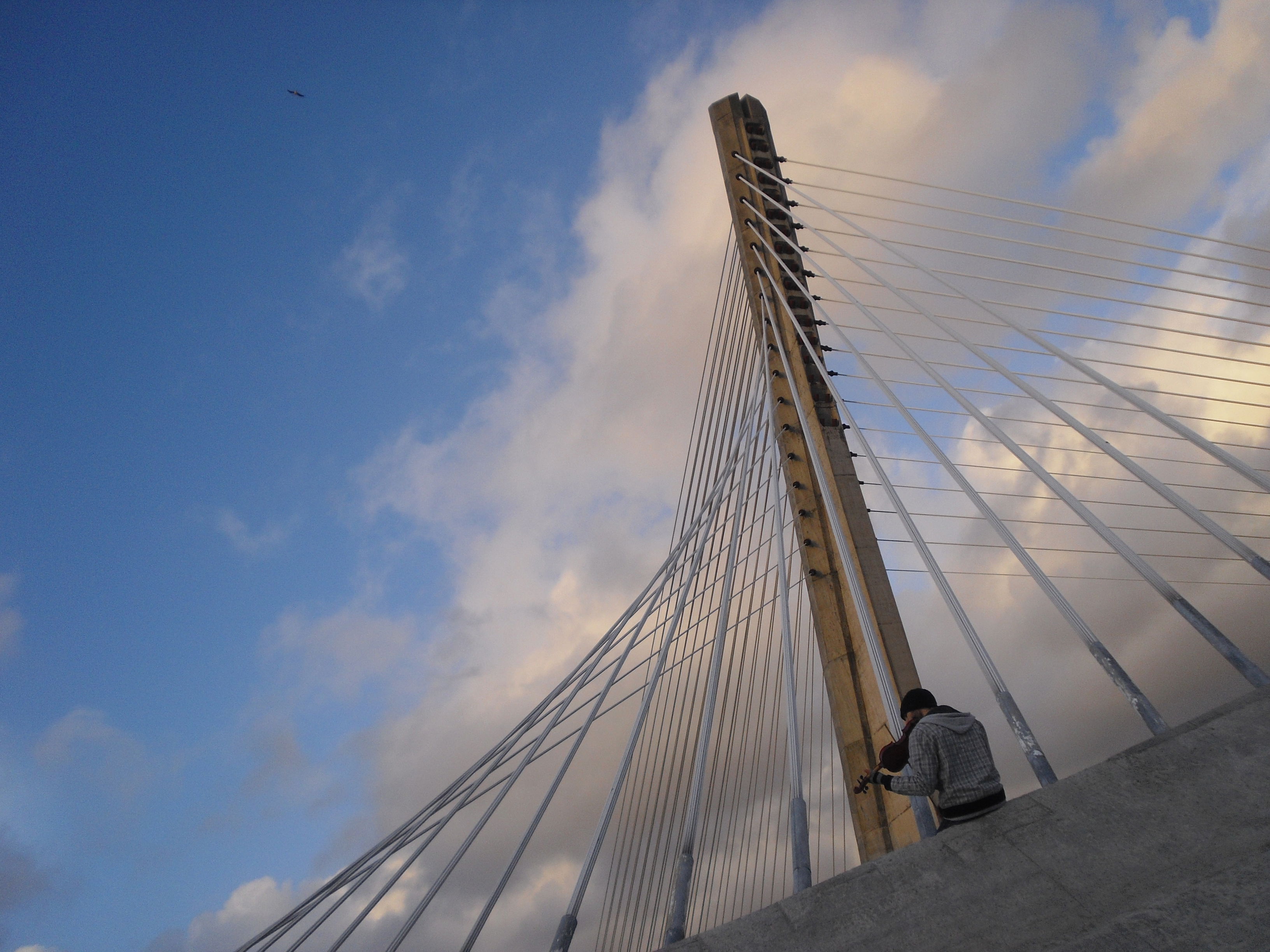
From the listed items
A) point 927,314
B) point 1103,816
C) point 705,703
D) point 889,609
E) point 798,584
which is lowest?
point 1103,816

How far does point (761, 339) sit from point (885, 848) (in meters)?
4.38

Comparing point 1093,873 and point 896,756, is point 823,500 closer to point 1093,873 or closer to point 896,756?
point 896,756

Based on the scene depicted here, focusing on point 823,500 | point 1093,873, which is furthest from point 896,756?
point 823,500

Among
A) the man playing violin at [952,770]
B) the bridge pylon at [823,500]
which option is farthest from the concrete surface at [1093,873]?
the bridge pylon at [823,500]

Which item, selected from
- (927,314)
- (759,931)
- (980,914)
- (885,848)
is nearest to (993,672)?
(980,914)

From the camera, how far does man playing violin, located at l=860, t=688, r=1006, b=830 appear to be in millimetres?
2230

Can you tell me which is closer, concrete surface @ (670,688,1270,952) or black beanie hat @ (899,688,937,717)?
concrete surface @ (670,688,1270,952)

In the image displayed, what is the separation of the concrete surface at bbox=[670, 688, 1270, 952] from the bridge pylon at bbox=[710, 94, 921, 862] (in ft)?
5.84

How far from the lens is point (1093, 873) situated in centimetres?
198

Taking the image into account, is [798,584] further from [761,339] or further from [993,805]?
[993,805]

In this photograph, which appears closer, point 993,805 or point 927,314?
point 993,805

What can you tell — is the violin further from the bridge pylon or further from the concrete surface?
the bridge pylon

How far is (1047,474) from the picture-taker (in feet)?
10.8

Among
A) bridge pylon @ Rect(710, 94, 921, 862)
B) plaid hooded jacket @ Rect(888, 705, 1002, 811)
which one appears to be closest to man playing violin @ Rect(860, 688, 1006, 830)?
plaid hooded jacket @ Rect(888, 705, 1002, 811)
